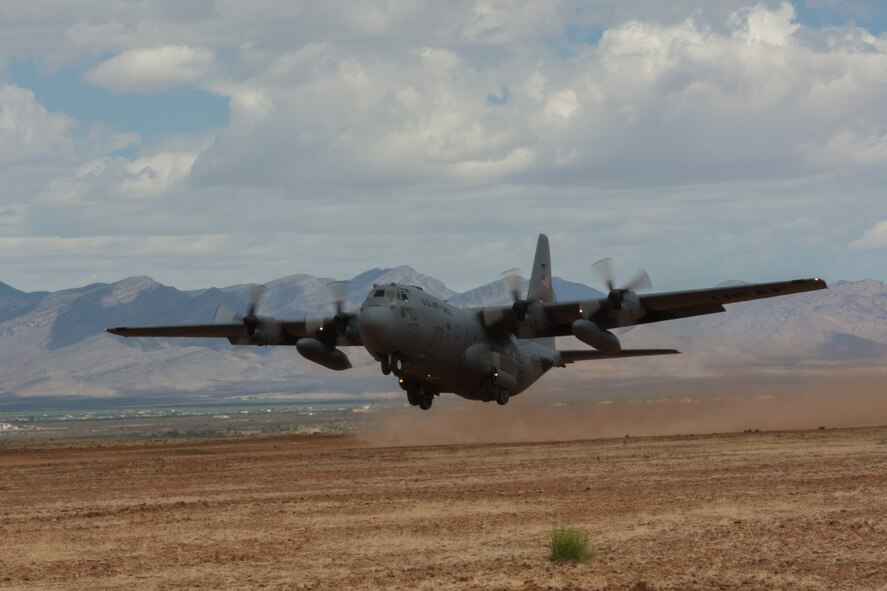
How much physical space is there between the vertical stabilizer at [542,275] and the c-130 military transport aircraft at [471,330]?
0.13 meters

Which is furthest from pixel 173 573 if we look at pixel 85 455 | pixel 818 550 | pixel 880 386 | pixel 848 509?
pixel 880 386

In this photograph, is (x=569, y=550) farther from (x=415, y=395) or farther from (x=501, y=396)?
(x=415, y=395)

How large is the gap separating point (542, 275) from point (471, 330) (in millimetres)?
9458

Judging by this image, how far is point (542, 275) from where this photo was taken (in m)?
50.9

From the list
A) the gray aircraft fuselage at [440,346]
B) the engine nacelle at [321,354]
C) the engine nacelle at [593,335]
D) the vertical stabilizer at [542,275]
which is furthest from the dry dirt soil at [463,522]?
the vertical stabilizer at [542,275]

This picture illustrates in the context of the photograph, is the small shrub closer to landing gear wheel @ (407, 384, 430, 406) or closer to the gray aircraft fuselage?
the gray aircraft fuselage

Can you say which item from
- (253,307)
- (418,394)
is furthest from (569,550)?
(253,307)

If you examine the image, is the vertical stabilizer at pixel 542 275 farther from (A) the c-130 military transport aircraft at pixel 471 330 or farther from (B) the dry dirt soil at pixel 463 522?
(B) the dry dirt soil at pixel 463 522

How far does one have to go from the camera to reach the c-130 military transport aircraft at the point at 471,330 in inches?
1511

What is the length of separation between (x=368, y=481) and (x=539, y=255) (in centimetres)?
2502

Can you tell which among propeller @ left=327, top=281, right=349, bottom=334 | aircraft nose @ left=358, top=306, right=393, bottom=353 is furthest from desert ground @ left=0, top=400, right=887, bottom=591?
propeller @ left=327, top=281, right=349, bottom=334

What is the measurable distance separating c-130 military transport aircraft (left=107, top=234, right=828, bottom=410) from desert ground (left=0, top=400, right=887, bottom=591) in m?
5.22

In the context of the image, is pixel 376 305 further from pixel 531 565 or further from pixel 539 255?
pixel 531 565

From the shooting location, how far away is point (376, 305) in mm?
37938
